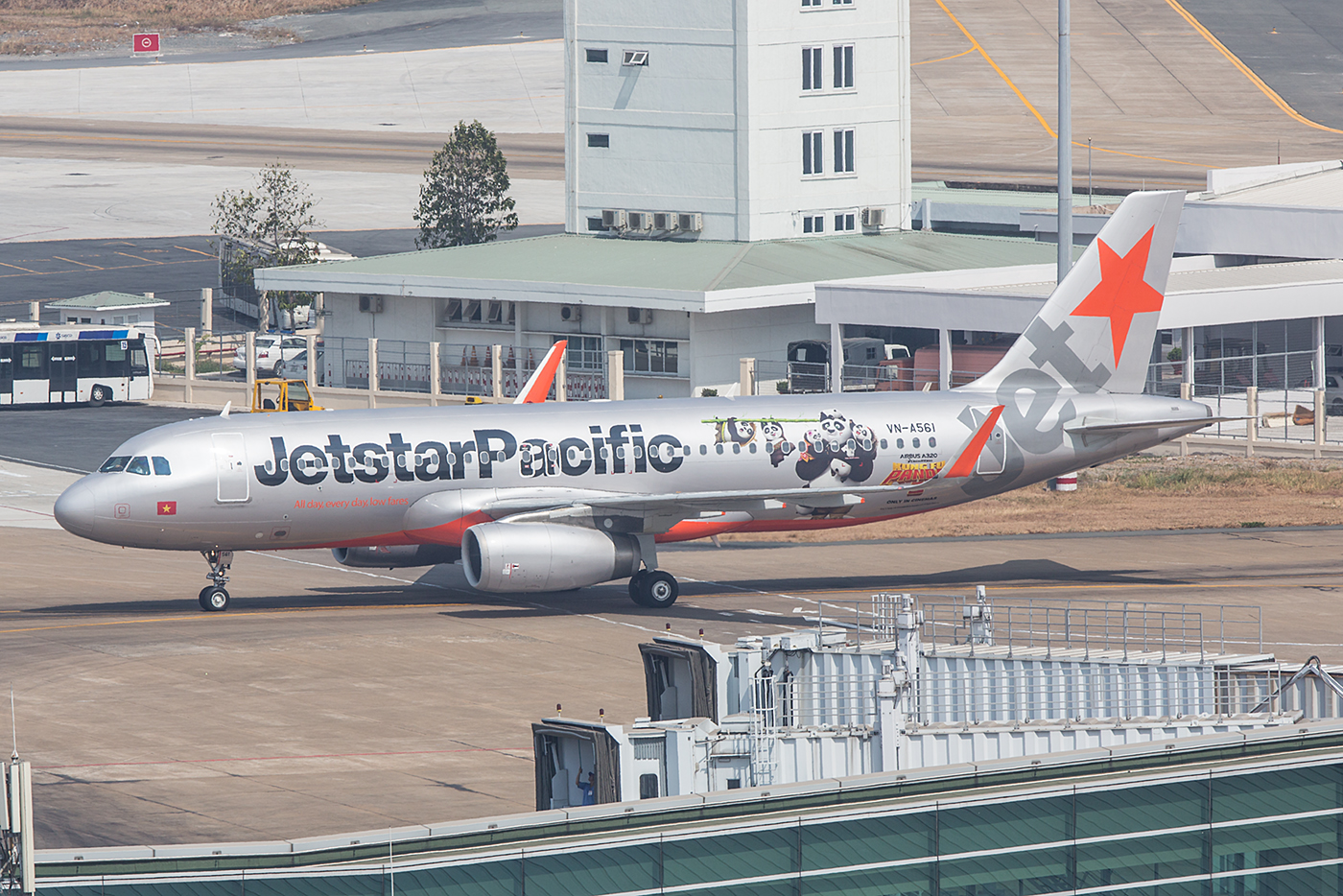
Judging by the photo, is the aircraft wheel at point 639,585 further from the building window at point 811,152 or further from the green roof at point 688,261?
the building window at point 811,152

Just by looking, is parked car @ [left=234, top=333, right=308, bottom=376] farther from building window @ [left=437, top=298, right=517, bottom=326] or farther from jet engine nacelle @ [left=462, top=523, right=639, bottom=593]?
jet engine nacelle @ [left=462, top=523, right=639, bottom=593]

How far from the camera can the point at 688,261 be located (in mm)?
84812

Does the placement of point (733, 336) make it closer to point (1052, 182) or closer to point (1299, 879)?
point (1052, 182)

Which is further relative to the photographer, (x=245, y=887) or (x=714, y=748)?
(x=714, y=748)

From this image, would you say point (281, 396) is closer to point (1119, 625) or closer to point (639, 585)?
point (639, 585)

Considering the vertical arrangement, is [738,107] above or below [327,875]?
above

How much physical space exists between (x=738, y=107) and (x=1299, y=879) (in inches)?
2599

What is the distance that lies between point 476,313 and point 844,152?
17947 millimetres

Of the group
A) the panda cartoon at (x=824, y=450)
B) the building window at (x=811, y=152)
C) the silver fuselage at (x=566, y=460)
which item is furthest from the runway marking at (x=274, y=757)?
the building window at (x=811, y=152)

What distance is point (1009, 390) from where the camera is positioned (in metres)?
51.3

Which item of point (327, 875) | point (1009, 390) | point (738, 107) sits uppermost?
point (738, 107)

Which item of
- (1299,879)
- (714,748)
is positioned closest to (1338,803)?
(1299,879)

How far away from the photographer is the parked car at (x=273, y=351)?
92250 millimetres

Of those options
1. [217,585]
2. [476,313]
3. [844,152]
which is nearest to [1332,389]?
[844,152]
